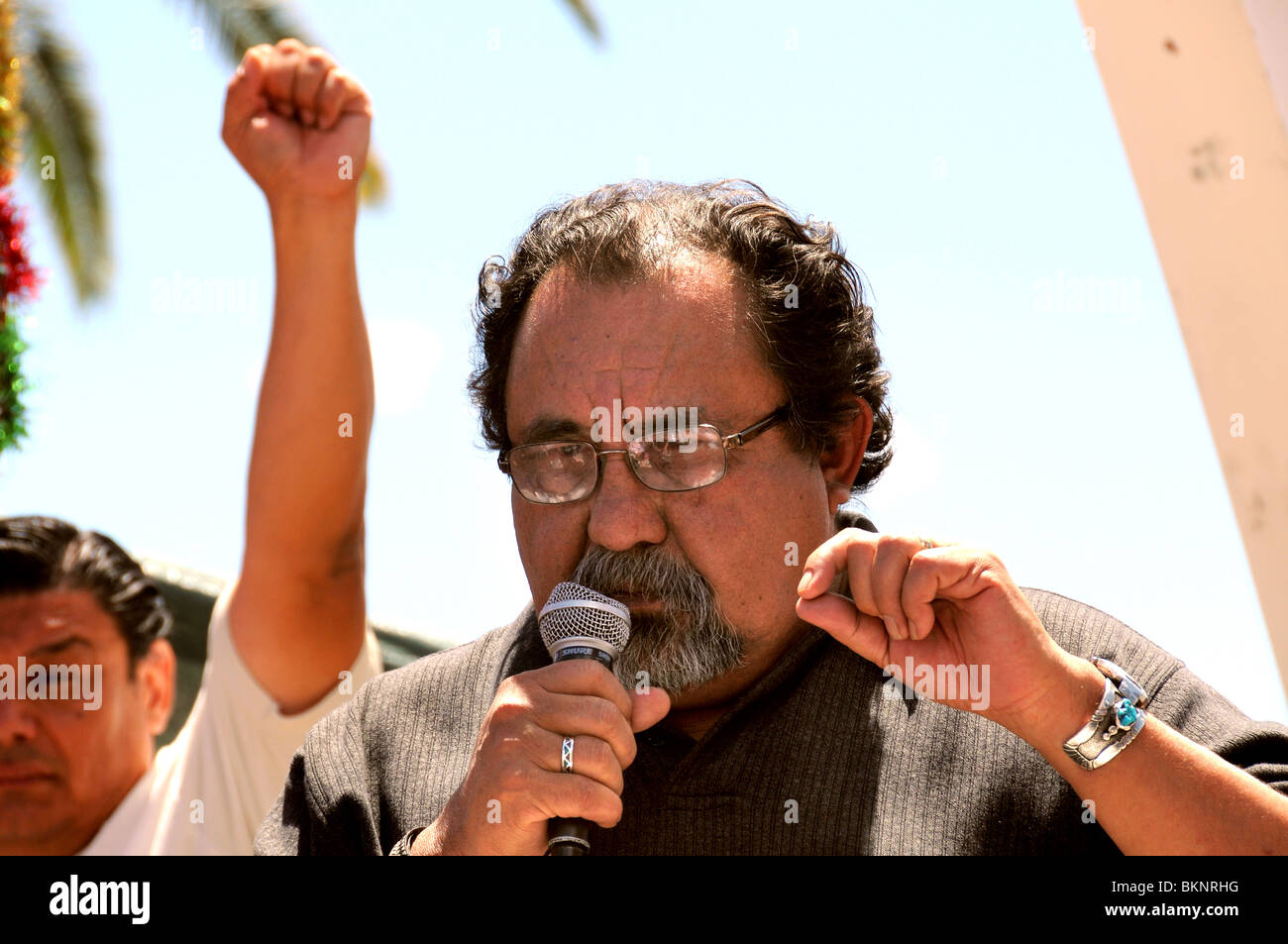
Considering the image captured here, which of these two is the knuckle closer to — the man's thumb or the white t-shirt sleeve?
the man's thumb

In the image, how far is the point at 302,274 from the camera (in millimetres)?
3154

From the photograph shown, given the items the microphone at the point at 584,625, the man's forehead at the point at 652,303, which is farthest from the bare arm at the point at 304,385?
the microphone at the point at 584,625

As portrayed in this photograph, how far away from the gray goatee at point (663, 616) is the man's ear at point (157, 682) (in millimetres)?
1820

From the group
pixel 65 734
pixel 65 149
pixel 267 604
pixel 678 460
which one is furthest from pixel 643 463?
pixel 65 149

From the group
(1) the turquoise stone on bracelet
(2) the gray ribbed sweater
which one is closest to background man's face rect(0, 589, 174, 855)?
(2) the gray ribbed sweater

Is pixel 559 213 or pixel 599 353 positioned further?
pixel 559 213

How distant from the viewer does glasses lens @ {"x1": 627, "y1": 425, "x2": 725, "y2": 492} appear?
2203mm

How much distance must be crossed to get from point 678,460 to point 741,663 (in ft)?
1.23

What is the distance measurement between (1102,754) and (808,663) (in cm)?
68

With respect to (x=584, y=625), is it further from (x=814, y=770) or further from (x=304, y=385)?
(x=304, y=385)

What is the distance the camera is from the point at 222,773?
3215 millimetres

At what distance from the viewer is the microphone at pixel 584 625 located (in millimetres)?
1874
